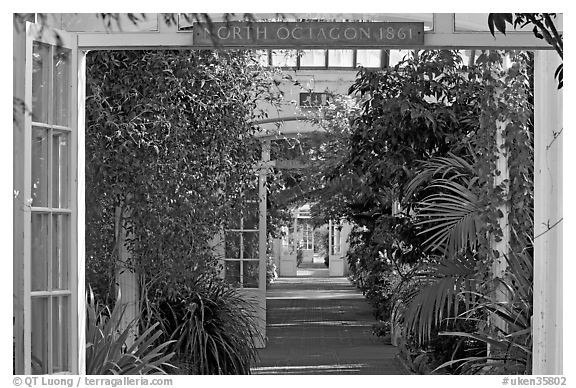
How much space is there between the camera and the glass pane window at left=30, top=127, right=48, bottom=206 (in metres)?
5.30

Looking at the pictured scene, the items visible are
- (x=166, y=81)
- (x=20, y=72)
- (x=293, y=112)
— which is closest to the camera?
(x=20, y=72)

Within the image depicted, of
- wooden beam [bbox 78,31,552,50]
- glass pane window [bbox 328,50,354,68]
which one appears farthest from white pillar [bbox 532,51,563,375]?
glass pane window [bbox 328,50,354,68]

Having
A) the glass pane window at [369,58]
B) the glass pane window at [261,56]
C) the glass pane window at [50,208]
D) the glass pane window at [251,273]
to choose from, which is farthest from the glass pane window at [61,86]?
the glass pane window at [251,273]

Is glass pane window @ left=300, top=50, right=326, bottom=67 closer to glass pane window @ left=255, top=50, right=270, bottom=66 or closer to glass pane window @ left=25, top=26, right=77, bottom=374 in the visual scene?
glass pane window @ left=255, top=50, right=270, bottom=66

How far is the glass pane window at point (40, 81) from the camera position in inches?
207

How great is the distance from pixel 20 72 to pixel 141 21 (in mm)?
852

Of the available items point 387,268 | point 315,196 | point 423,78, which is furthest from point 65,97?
point 315,196

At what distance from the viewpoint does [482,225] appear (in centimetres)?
755

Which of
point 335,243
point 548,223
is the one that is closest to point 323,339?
point 548,223

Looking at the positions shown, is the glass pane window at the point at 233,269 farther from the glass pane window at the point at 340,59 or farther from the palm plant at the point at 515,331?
the palm plant at the point at 515,331

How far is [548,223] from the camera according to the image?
590cm

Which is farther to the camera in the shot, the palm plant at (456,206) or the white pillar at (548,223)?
the palm plant at (456,206)

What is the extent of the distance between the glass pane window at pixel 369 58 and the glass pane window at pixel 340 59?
5.9 inches
